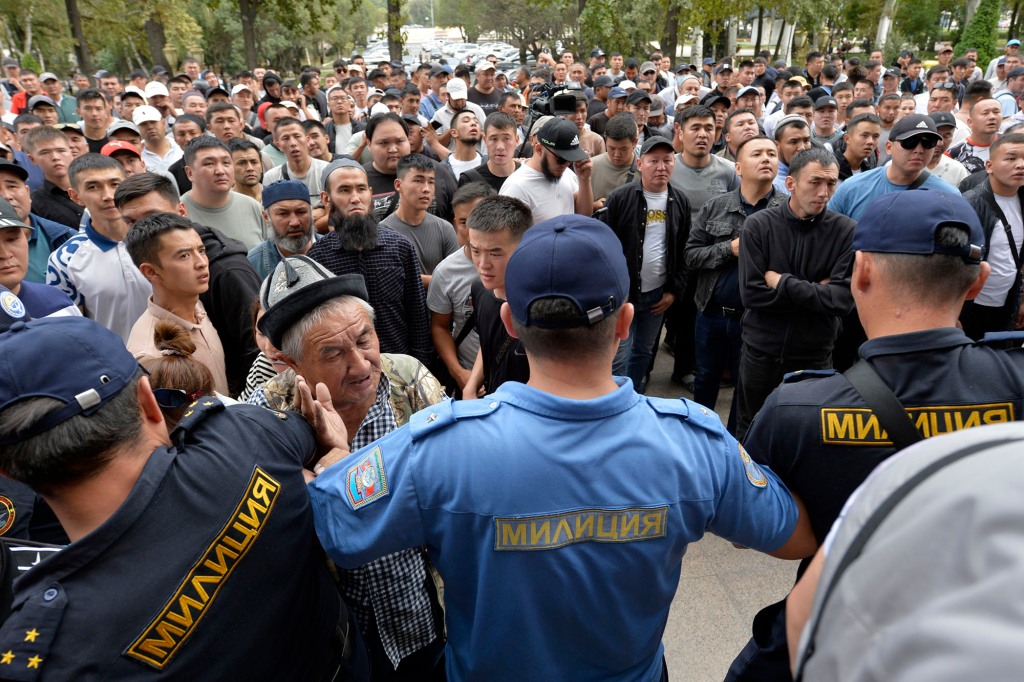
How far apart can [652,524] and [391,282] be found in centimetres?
259

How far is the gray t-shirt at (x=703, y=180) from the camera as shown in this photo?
Result: 5.16 meters

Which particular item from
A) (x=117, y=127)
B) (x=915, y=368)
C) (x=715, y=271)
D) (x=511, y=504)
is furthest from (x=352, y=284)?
(x=117, y=127)

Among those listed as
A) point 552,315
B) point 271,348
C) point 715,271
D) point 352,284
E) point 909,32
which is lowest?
point 715,271

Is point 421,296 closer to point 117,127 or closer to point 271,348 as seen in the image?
point 271,348

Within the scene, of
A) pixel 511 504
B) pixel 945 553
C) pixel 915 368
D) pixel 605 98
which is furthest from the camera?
pixel 605 98

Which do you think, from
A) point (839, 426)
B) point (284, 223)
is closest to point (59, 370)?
point (839, 426)

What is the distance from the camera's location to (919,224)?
5.75 ft

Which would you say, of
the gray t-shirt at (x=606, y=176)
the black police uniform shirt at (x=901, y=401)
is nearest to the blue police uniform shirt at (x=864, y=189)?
the gray t-shirt at (x=606, y=176)

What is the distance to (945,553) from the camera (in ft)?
1.78

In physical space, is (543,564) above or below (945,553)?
below

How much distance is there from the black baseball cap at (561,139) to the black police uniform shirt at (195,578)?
339cm

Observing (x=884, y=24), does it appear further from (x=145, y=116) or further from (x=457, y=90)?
(x=145, y=116)

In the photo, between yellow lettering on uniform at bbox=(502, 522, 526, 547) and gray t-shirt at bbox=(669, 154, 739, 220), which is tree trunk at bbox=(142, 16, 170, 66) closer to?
gray t-shirt at bbox=(669, 154, 739, 220)

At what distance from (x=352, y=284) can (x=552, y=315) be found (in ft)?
3.50
